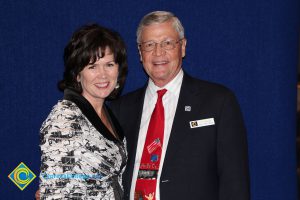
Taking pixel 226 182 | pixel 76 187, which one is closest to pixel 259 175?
pixel 226 182

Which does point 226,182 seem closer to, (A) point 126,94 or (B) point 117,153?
(B) point 117,153

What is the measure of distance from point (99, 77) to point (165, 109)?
16.9 inches

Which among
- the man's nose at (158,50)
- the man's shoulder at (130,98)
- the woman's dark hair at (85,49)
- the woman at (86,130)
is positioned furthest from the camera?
the man's shoulder at (130,98)

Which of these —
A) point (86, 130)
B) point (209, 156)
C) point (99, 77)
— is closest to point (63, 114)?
point (86, 130)

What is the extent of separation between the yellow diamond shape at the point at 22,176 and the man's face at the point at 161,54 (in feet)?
3.79

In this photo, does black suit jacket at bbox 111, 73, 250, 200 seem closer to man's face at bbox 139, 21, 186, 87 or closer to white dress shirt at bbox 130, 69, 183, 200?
white dress shirt at bbox 130, 69, 183, 200

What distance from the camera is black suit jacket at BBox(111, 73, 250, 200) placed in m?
2.11

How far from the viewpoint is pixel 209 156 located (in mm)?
2146

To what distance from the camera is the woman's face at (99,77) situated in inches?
83.0

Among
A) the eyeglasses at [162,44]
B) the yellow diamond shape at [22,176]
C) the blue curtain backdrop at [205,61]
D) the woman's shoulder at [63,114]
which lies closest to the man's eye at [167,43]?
the eyeglasses at [162,44]

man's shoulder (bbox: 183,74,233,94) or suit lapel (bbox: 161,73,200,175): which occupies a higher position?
man's shoulder (bbox: 183,74,233,94)

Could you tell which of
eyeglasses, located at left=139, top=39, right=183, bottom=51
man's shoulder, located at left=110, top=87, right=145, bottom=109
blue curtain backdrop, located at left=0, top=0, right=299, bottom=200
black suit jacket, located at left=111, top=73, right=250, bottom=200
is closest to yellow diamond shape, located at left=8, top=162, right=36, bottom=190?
blue curtain backdrop, located at left=0, top=0, right=299, bottom=200

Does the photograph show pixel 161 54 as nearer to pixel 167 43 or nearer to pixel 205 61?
pixel 167 43

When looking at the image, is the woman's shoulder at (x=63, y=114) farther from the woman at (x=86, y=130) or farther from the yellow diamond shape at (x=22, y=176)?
the yellow diamond shape at (x=22, y=176)
